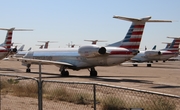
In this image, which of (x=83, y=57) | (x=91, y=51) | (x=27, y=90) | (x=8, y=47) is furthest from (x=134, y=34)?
(x=8, y=47)

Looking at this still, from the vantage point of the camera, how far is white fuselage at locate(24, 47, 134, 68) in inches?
1083

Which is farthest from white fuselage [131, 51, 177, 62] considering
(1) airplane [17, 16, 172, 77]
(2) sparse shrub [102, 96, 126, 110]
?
(2) sparse shrub [102, 96, 126, 110]

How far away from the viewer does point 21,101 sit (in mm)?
12305

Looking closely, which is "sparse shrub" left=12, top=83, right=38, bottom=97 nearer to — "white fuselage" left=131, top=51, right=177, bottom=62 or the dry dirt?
the dry dirt

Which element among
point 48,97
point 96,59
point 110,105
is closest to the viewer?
point 110,105

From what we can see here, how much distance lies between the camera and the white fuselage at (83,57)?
27.5 metres

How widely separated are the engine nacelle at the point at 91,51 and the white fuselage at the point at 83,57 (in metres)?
0.49

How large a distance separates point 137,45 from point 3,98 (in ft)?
54.2

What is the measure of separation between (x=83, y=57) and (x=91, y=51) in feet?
7.61

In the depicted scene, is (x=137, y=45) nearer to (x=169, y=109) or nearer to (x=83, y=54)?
(x=83, y=54)

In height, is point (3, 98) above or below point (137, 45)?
below

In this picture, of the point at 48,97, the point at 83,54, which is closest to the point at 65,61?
the point at 83,54

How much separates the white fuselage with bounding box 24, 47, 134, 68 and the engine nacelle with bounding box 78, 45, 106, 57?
0.49m

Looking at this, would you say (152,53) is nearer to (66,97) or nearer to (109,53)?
(109,53)
